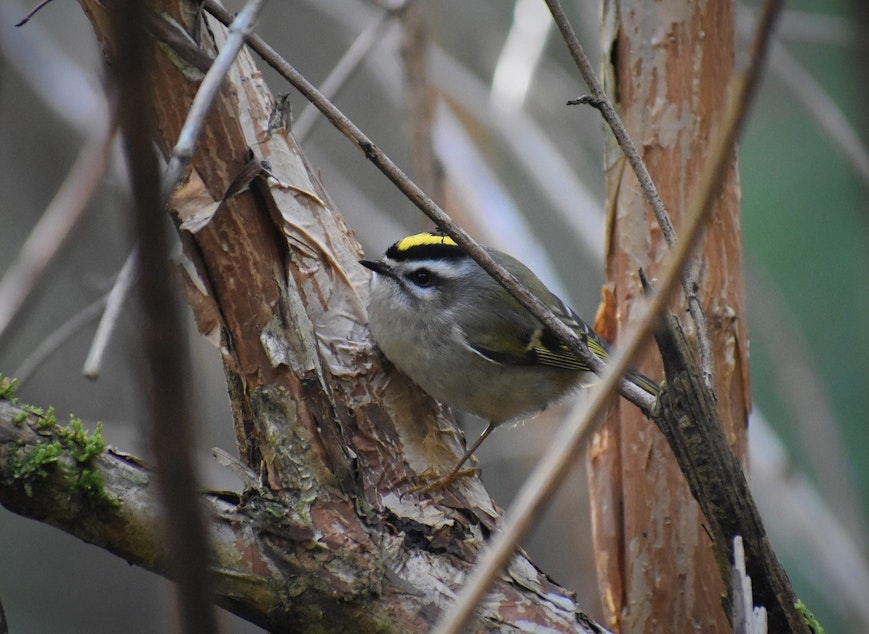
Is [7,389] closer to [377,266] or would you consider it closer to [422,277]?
[377,266]

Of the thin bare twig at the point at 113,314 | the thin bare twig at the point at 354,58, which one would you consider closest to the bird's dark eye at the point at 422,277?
the thin bare twig at the point at 354,58

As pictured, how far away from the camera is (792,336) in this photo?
3.03m

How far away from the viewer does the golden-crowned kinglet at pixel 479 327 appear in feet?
8.50

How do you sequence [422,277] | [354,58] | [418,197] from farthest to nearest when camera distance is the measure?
[422,277], [354,58], [418,197]

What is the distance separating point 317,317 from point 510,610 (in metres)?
0.81

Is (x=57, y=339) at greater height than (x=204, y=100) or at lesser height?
lesser

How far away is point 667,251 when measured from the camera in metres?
2.17

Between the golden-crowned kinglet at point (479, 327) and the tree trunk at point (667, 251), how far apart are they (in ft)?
1.78

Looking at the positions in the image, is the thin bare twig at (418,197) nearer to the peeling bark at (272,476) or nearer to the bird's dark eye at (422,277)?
the peeling bark at (272,476)

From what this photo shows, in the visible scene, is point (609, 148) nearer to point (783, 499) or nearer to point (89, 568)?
point (783, 499)

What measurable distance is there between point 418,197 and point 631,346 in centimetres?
89

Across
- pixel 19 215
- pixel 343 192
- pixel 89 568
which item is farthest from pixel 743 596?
pixel 19 215

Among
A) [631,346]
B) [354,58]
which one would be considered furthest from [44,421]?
[354,58]

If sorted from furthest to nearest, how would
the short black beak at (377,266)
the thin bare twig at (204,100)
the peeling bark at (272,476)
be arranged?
the short black beak at (377,266), the peeling bark at (272,476), the thin bare twig at (204,100)
